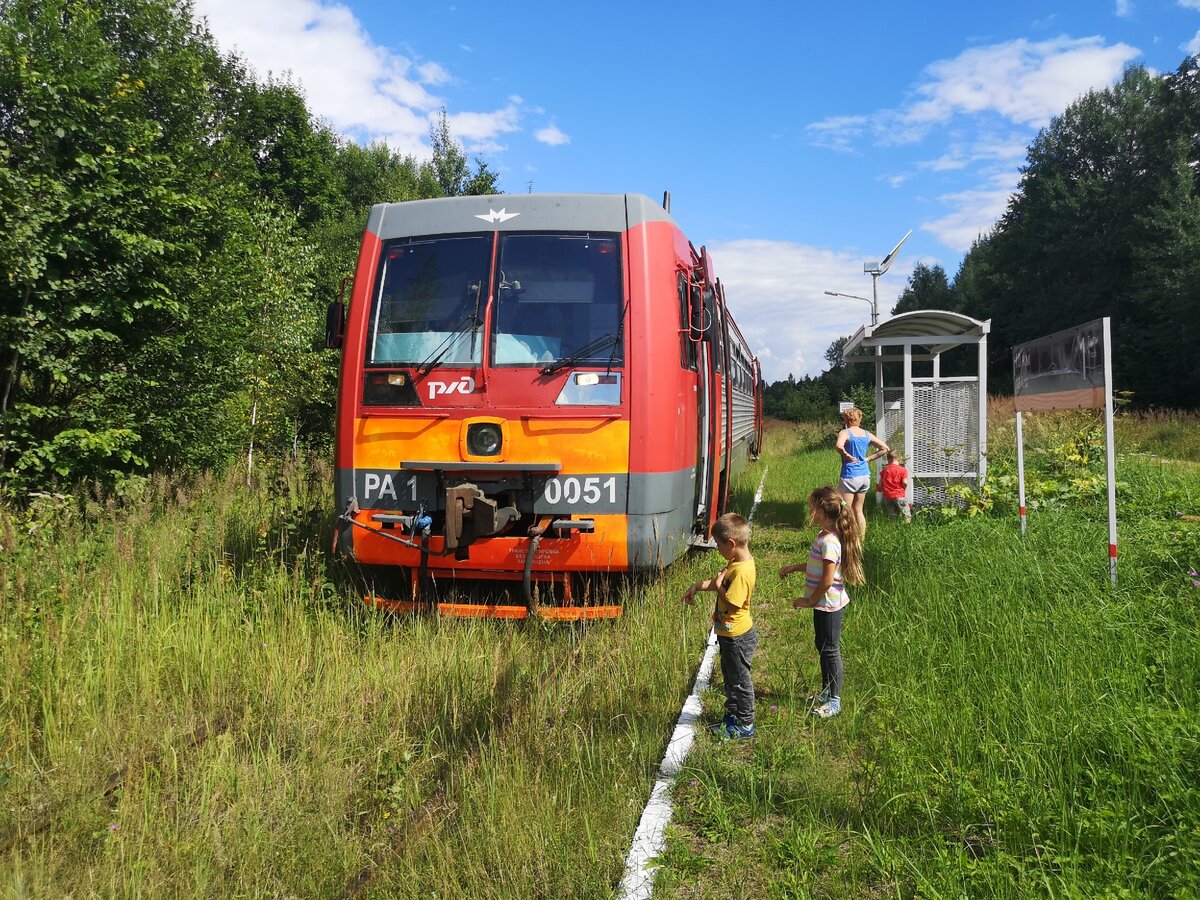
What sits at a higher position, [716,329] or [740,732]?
[716,329]

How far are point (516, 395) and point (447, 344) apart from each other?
2.20 feet

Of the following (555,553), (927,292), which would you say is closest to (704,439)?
(555,553)

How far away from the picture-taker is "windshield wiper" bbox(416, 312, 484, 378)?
5.74 metres

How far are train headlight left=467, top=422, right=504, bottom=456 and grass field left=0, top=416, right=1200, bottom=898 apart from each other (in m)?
1.21

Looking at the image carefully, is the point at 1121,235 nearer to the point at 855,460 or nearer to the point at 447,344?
the point at 855,460

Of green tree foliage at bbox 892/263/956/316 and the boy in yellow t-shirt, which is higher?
green tree foliage at bbox 892/263/956/316

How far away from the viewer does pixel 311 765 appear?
12.4 feet

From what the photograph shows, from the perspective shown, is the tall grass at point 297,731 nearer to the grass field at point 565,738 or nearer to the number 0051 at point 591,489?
the grass field at point 565,738

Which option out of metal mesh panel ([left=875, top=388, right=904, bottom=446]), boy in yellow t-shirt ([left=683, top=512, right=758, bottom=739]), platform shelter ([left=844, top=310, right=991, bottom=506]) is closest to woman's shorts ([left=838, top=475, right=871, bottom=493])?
platform shelter ([left=844, top=310, right=991, bottom=506])

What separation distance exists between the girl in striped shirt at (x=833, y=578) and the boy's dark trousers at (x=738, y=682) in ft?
1.54

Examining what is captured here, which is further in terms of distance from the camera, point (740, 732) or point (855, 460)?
point (855, 460)

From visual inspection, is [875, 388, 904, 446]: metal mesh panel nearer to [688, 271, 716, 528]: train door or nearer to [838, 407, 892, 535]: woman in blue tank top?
[838, 407, 892, 535]: woman in blue tank top

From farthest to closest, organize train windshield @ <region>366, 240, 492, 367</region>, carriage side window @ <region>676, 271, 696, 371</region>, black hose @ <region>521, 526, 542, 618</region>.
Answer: carriage side window @ <region>676, 271, 696, 371</region> < train windshield @ <region>366, 240, 492, 367</region> < black hose @ <region>521, 526, 542, 618</region>

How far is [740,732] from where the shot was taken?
13.2 feet
